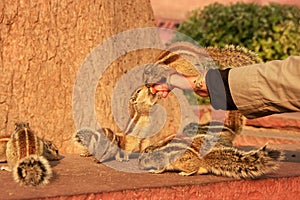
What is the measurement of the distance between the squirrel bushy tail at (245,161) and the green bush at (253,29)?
6.50 metres

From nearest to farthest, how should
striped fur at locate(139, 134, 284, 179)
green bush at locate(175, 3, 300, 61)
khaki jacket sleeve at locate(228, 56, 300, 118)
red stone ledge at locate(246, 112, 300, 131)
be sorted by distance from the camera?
1. khaki jacket sleeve at locate(228, 56, 300, 118)
2. striped fur at locate(139, 134, 284, 179)
3. red stone ledge at locate(246, 112, 300, 131)
4. green bush at locate(175, 3, 300, 61)

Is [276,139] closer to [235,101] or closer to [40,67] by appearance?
[40,67]

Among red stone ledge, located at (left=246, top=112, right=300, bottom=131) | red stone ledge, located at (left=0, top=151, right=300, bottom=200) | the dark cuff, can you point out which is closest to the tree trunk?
red stone ledge, located at (left=0, top=151, right=300, bottom=200)

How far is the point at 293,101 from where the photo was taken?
3.97 m

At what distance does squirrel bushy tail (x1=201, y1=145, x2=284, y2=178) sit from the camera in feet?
13.9

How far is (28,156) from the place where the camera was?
4.18 meters

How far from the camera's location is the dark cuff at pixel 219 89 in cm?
414

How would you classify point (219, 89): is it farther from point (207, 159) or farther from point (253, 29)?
point (253, 29)

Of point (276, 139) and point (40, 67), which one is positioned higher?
point (40, 67)

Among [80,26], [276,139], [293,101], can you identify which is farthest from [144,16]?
[293,101]

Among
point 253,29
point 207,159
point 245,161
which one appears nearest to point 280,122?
point 253,29

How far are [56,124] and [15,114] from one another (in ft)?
1.19

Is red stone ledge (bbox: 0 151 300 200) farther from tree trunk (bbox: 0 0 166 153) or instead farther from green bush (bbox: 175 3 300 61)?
green bush (bbox: 175 3 300 61)

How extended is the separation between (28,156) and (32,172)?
21 centimetres
